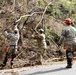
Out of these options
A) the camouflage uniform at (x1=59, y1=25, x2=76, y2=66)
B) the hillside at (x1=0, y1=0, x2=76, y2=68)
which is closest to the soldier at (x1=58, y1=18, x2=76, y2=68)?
the camouflage uniform at (x1=59, y1=25, x2=76, y2=66)

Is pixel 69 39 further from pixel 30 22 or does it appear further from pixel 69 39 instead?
pixel 30 22

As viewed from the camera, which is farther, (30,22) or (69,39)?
(30,22)

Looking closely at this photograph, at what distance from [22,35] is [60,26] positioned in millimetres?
3340

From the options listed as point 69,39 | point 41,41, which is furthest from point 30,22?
point 69,39

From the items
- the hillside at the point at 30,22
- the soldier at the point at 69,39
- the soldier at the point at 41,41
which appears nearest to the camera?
the soldier at the point at 69,39

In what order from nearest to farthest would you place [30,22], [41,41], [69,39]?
[69,39] → [41,41] → [30,22]

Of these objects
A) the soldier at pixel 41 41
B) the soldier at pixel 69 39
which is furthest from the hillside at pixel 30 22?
the soldier at pixel 69 39

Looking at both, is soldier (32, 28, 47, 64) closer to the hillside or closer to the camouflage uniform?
the hillside

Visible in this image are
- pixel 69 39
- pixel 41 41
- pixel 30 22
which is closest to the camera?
pixel 69 39

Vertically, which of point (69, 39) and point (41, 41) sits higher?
point (69, 39)

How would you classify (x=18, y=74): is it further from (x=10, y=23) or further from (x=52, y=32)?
(x=52, y=32)

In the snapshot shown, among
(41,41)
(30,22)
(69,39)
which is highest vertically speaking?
(30,22)

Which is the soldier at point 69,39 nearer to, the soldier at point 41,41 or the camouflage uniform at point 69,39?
the camouflage uniform at point 69,39

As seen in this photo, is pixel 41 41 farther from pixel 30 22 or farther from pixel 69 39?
pixel 30 22
